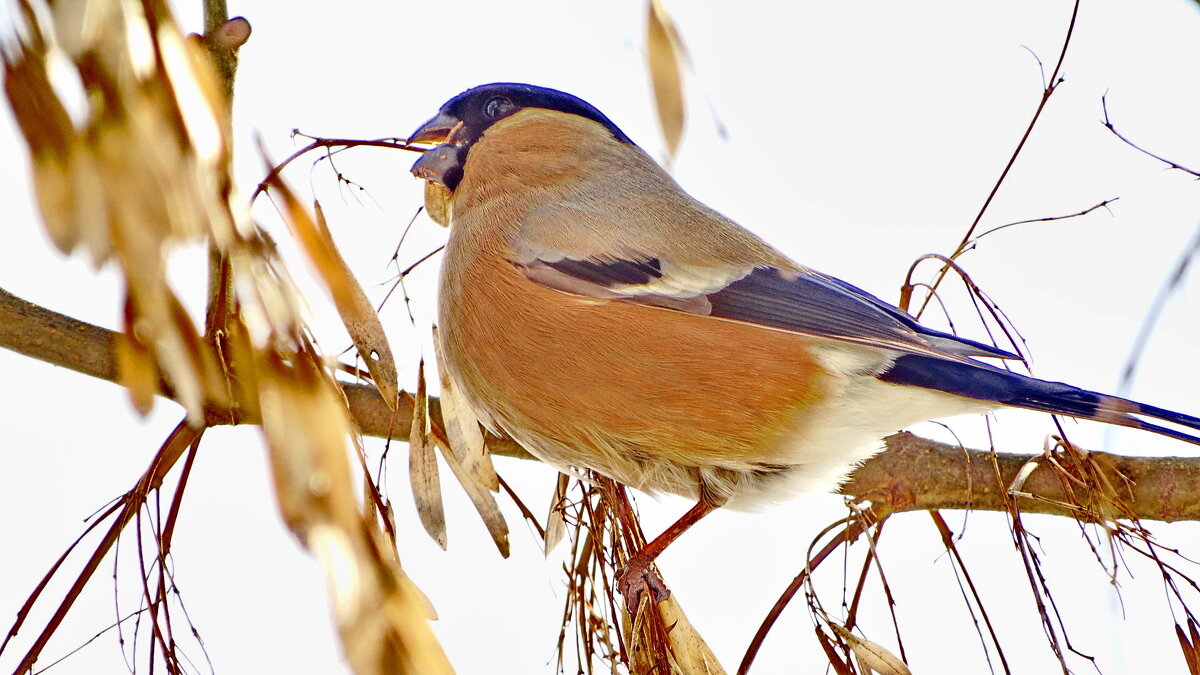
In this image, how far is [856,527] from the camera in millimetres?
1594

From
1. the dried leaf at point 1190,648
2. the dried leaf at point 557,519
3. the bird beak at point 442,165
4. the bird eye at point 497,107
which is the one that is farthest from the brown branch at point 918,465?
the bird eye at point 497,107

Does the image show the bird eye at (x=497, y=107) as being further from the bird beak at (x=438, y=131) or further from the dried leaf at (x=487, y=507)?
the dried leaf at (x=487, y=507)

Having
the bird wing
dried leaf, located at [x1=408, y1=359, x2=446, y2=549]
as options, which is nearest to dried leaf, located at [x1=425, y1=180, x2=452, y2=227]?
the bird wing

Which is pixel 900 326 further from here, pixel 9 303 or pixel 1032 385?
pixel 9 303

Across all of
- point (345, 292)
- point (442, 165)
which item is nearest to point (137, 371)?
point (345, 292)

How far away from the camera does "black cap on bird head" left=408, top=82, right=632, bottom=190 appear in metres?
1.73

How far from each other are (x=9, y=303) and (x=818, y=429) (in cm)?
112

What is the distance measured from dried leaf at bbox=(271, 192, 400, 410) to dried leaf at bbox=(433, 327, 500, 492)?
0.83 feet

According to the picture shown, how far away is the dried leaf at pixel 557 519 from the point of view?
162 cm

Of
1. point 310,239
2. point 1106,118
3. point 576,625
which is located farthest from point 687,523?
point 310,239

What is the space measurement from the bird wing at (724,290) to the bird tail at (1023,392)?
0.08 ft

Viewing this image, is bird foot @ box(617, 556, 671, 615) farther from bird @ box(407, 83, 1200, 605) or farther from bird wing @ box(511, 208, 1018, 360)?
bird wing @ box(511, 208, 1018, 360)

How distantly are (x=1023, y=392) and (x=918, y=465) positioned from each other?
38 centimetres

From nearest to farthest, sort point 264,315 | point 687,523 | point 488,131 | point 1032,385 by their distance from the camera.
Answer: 1. point 264,315
2. point 1032,385
3. point 687,523
4. point 488,131
